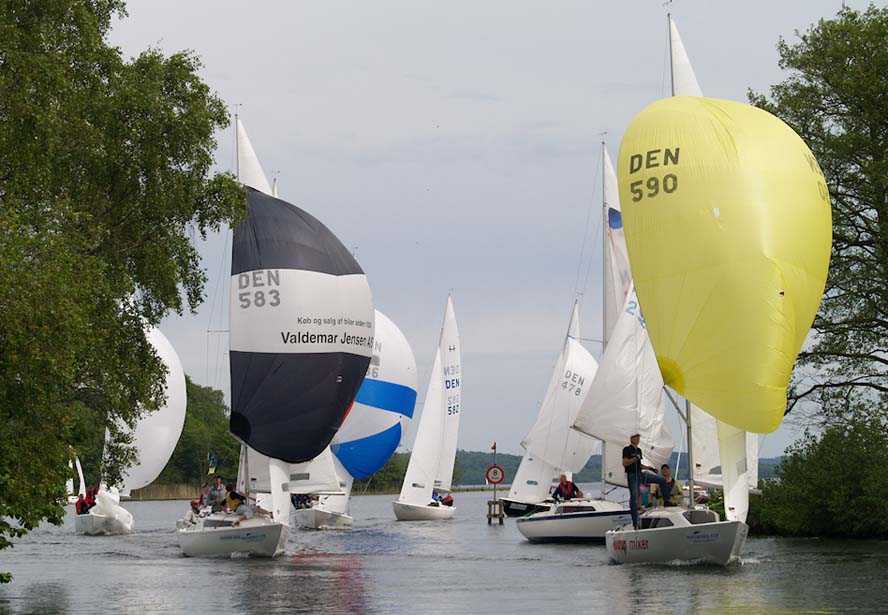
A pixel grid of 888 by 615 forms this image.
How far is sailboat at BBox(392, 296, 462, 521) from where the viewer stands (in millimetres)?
59250

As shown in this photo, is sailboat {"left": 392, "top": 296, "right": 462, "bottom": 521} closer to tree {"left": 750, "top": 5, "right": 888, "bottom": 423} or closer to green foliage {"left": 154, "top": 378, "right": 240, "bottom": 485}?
tree {"left": 750, "top": 5, "right": 888, "bottom": 423}

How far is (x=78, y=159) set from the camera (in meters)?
25.5

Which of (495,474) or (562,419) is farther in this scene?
(495,474)

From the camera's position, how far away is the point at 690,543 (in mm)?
27000

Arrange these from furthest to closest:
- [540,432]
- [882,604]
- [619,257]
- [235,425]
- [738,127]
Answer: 1. [540,432]
2. [619,257]
3. [235,425]
4. [738,127]
5. [882,604]

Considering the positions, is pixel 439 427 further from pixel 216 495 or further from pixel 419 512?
pixel 216 495

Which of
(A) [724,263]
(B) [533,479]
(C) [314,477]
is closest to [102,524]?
(C) [314,477]

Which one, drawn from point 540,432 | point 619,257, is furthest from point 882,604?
point 540,432

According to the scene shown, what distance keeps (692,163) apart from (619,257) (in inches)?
594

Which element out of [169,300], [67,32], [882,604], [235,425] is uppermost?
[67,32]

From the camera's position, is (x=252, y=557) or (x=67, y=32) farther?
(x=252, y=557)

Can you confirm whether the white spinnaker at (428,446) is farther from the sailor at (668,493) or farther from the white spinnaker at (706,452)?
the sailor at (668,493)

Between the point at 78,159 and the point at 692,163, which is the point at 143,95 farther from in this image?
the point at 692,163

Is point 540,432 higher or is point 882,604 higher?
point 540,432
